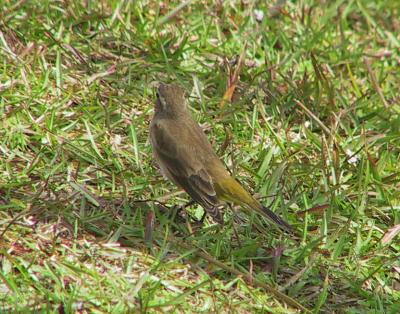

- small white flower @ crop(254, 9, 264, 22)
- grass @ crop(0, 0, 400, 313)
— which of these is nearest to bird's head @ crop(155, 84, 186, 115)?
grass @ crop(0, 0, 400, 313)

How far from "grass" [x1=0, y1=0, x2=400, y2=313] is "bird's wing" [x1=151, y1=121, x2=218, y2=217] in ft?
0.82

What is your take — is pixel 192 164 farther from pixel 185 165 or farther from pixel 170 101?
pixel 170 101

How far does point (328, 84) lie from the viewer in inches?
303

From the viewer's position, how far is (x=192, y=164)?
6156mm

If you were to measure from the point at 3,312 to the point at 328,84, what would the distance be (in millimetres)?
4016

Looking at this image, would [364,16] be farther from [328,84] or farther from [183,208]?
[183,208]

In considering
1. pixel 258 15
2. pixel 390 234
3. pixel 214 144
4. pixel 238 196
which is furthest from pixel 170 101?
pixel 258 15

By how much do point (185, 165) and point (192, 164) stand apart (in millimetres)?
50

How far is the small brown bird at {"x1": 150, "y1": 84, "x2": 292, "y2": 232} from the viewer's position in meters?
5.96

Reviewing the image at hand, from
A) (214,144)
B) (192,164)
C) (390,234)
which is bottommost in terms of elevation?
(390,234)

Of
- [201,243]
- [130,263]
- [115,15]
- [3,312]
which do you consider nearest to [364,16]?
[115,15]

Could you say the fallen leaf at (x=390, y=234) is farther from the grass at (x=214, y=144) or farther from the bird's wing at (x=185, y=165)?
the bird's wing at (x=185, y=165)

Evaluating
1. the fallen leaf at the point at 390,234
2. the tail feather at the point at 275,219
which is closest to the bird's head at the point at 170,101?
the tail feather at the point at 275,219

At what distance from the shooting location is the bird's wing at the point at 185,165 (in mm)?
5957
